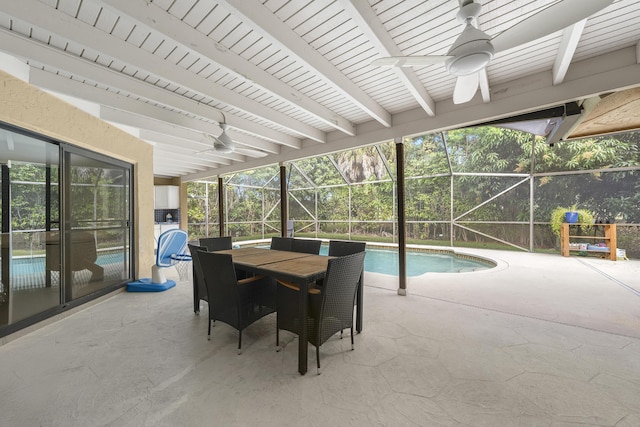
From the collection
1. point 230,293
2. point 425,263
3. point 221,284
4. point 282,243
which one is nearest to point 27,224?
point 221,284

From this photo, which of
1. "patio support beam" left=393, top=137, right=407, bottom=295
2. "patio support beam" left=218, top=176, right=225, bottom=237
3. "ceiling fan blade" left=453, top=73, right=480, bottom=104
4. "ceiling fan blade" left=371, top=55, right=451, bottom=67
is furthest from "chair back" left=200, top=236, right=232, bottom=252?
"ceiling fan blade" left=453, top=73, right=480, bottom=104

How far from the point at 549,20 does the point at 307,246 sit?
9.86ft

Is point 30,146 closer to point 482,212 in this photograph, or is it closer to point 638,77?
point 638,77

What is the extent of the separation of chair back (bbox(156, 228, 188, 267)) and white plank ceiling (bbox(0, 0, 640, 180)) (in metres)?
1.78

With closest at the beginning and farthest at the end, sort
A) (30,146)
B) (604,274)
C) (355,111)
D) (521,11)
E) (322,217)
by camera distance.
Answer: (521,11) < (30,146) < (355,111) < (604,274) < (322,217)

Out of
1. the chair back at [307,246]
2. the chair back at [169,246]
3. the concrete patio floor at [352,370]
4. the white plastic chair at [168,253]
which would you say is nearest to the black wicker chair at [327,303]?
the concrete patio floor at [352,370]

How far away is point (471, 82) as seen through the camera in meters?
2.18

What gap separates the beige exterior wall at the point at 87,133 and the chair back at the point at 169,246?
52cm

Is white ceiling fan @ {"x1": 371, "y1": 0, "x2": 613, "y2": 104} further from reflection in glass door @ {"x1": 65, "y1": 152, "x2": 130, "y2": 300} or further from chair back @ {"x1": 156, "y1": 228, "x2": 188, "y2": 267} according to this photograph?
chair back @ {"x1": 156, "y1": 228, "x2": 188, "y2": 267}

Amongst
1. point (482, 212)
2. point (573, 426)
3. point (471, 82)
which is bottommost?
point (573, 426)

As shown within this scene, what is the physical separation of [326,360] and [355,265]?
0.83 metres

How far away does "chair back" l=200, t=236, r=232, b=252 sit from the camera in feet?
12.2

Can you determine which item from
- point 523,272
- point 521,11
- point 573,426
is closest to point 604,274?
point 523,272

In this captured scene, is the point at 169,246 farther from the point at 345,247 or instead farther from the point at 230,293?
the point at 345,247
